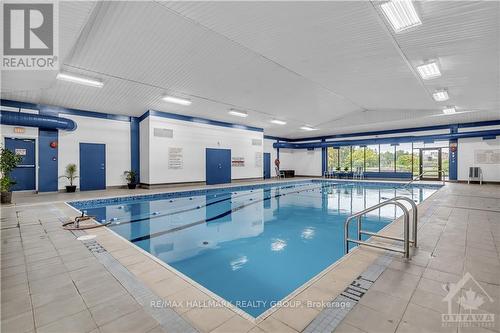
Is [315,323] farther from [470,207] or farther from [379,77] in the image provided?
[379,77]

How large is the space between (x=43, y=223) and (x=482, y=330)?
5725mm

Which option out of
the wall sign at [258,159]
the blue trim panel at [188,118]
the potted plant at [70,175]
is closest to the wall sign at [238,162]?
the wall sign at [258,159]

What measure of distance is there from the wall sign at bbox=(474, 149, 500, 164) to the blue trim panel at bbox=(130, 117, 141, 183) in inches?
622

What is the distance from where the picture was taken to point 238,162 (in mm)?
12516

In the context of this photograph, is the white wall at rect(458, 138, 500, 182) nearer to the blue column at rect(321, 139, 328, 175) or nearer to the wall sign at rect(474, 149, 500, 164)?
the wall sign at rect(474, 149, 500, 164)

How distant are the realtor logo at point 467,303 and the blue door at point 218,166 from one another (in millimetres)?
9837

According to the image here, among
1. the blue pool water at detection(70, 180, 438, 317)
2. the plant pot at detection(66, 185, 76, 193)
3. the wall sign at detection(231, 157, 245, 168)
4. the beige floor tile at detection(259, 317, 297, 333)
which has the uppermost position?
the wall sign at detection(231, 157, 245, 168)

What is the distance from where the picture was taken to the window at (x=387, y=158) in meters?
14.5

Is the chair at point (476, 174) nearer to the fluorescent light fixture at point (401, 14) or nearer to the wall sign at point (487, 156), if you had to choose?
the wall sign at point (487, 156)

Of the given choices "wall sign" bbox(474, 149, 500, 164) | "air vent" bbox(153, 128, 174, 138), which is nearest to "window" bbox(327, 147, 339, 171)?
"wall sign" bbox(474, 149, 500, 164)

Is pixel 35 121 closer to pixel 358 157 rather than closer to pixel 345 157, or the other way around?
pixel 345 157

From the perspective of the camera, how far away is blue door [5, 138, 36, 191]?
7.64 metres

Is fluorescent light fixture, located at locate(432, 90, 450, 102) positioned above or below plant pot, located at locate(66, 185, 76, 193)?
above

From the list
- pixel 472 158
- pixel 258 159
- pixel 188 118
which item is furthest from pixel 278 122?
pixel 472 158
